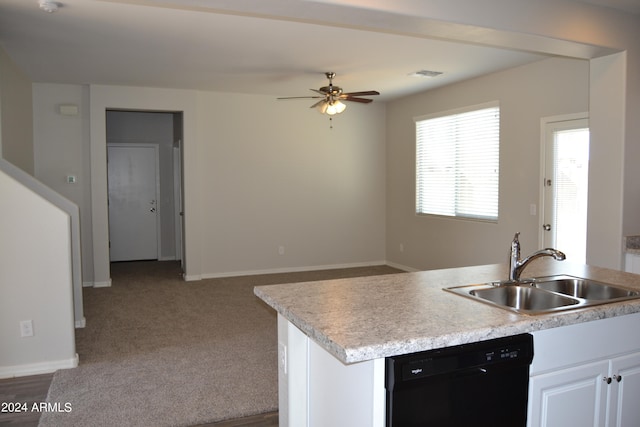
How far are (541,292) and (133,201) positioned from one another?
7.73 m

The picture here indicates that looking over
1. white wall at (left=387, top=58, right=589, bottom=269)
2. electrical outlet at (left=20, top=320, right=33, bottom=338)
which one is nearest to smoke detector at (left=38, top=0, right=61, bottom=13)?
electrical outlet at (left=20, top=320, right=33, bottom=338)

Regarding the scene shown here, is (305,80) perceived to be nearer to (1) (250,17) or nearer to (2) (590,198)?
(1) (250,17)

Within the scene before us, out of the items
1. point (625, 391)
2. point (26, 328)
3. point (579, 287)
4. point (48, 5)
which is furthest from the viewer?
point (26, 328)

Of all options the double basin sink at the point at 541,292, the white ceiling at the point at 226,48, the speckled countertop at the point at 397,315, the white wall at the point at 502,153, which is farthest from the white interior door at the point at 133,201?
the double basin sink at the point at 541,292

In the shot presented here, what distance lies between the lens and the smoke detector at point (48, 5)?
346cm

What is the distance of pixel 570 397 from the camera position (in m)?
2.04

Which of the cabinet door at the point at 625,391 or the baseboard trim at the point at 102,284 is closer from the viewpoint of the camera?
the cabinet door at the point at 625,391

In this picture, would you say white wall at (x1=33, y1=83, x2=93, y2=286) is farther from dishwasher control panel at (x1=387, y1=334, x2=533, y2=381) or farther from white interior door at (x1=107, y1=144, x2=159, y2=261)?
dishwasher control panel at (x1=387, y1=334, x2=533, y2=381)

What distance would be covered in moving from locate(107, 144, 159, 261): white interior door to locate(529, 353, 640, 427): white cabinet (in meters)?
7.93

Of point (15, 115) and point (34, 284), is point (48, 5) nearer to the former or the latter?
point (34, 284)

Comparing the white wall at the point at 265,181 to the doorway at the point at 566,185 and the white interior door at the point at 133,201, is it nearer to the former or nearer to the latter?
the white interior door at the point at 133,201

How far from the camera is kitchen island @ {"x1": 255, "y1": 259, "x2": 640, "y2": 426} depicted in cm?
164

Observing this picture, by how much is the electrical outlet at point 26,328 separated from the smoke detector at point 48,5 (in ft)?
7.34

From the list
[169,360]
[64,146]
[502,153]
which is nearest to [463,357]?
[169,360]
